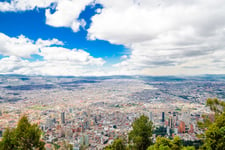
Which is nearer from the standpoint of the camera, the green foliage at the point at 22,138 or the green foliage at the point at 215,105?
the green foliage at the point at 22,138

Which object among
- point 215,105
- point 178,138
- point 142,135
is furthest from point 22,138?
point 215,105

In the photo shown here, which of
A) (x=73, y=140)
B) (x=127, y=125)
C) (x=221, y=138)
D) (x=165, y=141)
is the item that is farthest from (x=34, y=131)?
(x=127, y=125)

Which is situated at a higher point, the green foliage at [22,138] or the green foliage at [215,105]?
the green foliage at [215,105]

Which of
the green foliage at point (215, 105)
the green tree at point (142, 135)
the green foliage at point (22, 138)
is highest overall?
the green foliage at point (215, 105)

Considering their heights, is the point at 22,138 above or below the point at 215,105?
below

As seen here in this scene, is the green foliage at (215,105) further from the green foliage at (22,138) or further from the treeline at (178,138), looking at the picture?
the green foliage at (22,138)

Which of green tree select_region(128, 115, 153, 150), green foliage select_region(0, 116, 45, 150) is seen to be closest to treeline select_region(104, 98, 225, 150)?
green tree select_region(128, 115, 153, 150)

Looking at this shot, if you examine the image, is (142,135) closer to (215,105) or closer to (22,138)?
(215,105)

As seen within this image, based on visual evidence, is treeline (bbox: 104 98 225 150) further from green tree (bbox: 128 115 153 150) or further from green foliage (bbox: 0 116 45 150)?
green foliage (bbox: 0 116 45 150)

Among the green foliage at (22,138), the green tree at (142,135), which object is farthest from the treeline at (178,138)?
the green foliage at (22,138)
